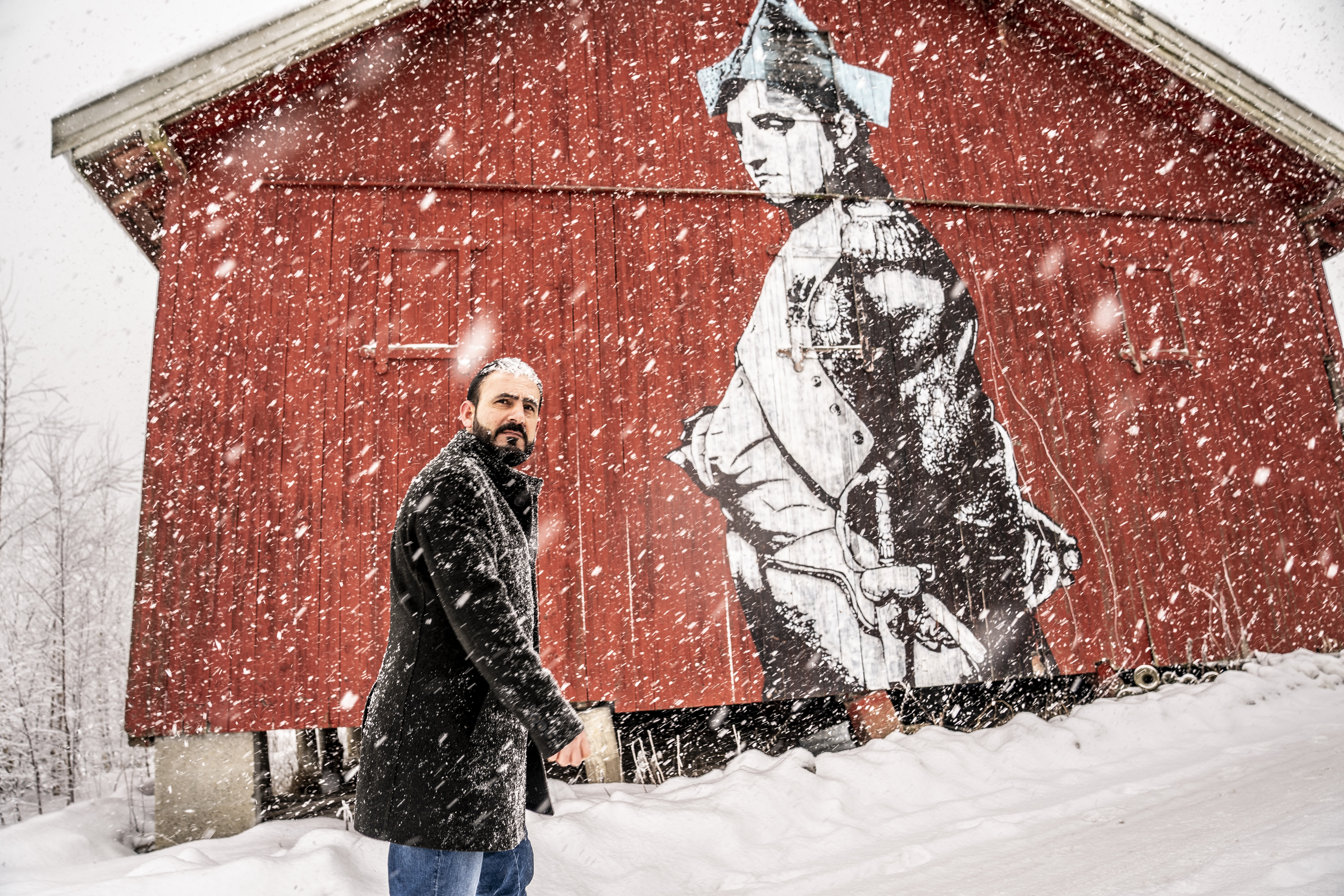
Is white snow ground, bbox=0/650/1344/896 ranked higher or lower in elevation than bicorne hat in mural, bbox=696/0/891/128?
lower

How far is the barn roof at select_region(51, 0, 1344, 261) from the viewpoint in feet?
16.8

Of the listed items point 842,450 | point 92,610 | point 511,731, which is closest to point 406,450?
point 842,450

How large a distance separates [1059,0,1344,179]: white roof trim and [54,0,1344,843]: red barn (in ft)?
0.09

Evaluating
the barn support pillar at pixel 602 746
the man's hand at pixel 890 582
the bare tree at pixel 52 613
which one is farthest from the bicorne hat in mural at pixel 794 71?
the bare tree at pixel 52 613

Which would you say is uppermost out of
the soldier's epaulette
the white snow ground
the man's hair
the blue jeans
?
the soldier's epaulette

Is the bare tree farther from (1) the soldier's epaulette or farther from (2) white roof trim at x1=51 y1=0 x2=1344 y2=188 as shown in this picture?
(1) the soldier's epaulette

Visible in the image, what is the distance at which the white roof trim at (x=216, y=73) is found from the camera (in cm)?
501

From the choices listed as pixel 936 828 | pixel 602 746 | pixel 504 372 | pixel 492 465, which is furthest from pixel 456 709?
pixel 602 746

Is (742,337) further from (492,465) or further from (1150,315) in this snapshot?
(492,465)

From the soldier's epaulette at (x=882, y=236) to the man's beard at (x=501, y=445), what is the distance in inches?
189

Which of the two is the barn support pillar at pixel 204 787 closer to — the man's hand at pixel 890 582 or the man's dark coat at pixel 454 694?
the man's dark coat at pixel 454 694

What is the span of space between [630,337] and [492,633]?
13.9 ft

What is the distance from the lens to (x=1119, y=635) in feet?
19.5

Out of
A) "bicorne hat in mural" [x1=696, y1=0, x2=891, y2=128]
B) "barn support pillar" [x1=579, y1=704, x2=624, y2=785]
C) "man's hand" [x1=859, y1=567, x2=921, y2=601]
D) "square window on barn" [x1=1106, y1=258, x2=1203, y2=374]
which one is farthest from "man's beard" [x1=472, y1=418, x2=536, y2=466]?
"square window on barn" [x1=1106, y1=258, x2=1203, y2=374]
